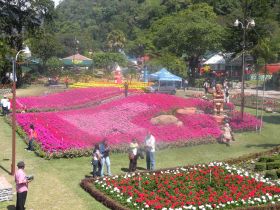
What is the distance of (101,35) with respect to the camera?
150750 millimetres

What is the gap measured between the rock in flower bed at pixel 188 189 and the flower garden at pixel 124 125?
542 cm

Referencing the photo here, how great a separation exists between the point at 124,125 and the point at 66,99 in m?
13.5

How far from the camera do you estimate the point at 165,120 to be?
93.0 ft

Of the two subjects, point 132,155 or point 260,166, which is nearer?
point 132,155

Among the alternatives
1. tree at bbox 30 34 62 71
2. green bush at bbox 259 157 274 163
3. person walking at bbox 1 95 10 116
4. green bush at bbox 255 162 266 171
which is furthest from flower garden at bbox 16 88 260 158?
tree at bbox 30 34 62 71

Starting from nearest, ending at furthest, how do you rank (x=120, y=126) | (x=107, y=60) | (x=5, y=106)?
1. (x=120, y=126)
2. (x=5, y=106)
3. (x=107, y=60)

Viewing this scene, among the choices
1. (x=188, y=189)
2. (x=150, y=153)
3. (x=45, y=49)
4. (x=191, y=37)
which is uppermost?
(x=191, y=37)

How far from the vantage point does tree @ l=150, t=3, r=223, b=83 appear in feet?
195

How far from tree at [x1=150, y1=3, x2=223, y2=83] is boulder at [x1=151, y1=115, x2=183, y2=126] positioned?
1278 inches

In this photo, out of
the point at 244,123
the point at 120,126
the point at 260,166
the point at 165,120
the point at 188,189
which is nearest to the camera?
the point at 188,189

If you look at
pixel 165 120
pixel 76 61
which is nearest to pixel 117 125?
pixel 165 120

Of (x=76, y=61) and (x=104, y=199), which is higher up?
(x=76, y=61)

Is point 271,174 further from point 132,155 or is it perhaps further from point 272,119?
point 272,119

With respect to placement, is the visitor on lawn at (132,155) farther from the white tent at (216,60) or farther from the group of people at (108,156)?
the white tent at (216,60)
